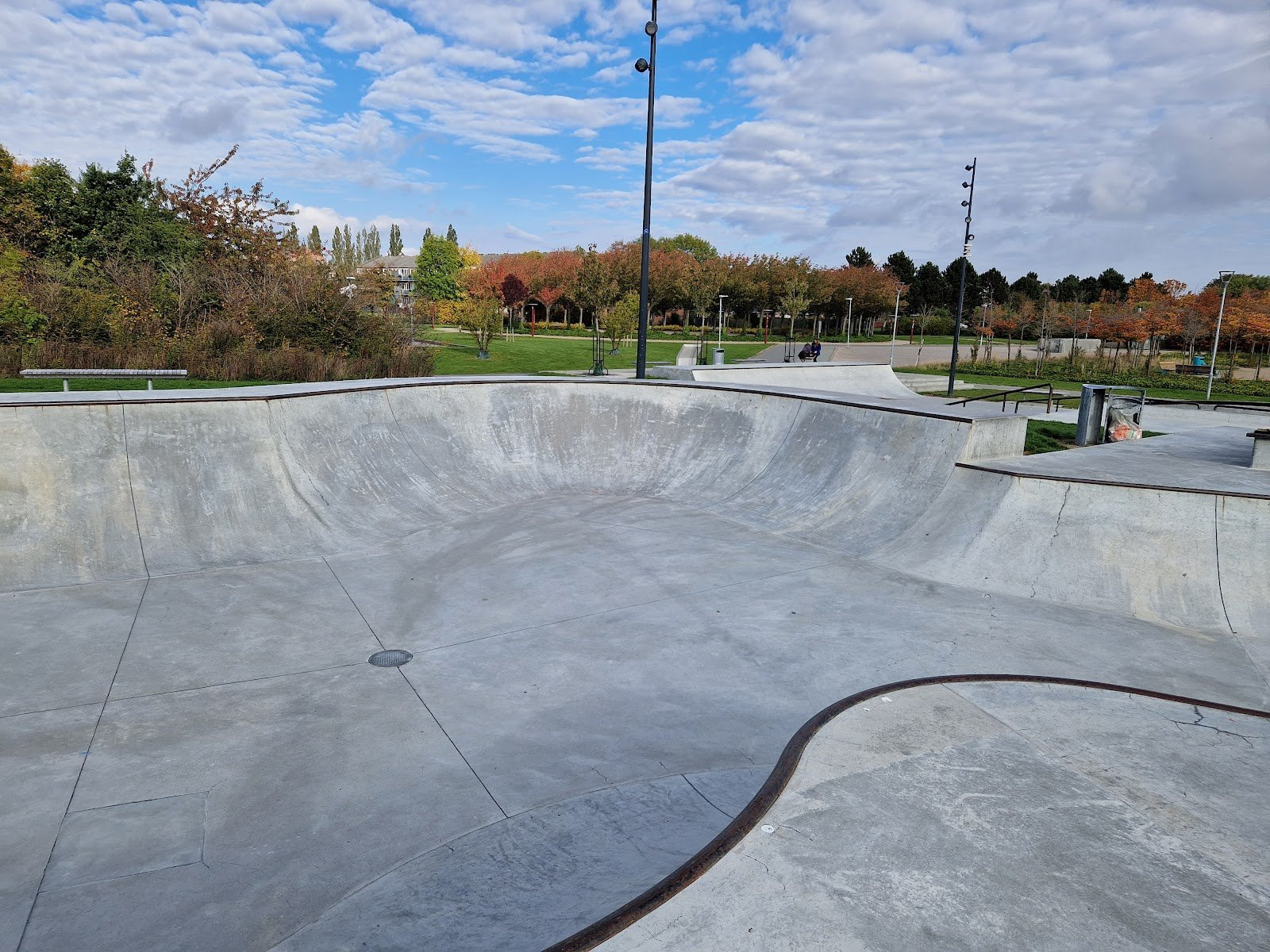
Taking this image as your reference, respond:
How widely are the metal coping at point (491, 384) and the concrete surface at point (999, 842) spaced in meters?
5.79

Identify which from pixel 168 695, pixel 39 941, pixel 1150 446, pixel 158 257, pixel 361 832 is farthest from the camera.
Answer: pixel 158 257

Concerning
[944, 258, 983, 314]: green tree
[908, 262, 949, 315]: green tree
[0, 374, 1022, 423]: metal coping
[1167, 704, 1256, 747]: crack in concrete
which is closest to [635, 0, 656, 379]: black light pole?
[0, 374, 1022, 423]: metal coping

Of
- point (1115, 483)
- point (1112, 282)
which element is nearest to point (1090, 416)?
point (1115, 483)

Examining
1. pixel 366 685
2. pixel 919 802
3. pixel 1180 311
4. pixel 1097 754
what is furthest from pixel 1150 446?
pixel 1180 311

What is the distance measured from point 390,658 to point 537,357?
24.8 m

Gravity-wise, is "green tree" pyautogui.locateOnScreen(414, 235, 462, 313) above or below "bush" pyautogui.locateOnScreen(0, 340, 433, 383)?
above

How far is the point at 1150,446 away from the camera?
36.7ft

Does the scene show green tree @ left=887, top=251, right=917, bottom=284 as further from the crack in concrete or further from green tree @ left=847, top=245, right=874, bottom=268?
the crack in concrete

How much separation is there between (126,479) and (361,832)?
6.49 metres

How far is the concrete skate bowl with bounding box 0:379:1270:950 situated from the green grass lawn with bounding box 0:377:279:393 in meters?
4.14

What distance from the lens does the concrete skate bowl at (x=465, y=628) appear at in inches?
145

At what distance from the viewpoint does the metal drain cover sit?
234 inches

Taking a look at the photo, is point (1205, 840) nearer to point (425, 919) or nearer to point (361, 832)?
point (425, 919)

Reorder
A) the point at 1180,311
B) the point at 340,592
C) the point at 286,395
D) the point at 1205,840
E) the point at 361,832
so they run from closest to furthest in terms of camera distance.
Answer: the point at 1205,840
the point at 361,832
the point at 340,592
the point at 286,395
the point at 1180,311
